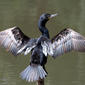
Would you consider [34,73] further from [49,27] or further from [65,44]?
[49,27]

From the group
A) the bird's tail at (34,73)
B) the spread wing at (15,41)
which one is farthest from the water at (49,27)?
the bird's tail at (34,73)

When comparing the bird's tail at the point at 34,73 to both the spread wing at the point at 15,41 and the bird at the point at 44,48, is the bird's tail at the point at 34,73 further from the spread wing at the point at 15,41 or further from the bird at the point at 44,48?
the spread wing at the point at 15,41

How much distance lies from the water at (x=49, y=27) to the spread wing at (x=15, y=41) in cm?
165

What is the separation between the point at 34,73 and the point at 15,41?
742 mm

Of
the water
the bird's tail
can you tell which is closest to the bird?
the bird's tail

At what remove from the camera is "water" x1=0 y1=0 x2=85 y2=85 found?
26.5ft

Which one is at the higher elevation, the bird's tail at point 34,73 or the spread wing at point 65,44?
the spread wing at point 65,44

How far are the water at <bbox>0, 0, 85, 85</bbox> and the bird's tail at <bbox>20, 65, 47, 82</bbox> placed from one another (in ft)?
6.71

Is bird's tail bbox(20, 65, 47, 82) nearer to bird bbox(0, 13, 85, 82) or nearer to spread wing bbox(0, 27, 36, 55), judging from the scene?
bird bbox(0, 13, 85, 82)

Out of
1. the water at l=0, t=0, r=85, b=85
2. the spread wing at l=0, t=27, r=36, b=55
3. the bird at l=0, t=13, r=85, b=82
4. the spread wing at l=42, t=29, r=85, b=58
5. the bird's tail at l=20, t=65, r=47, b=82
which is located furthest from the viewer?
the water at l=0, t=0, r=85, b=85

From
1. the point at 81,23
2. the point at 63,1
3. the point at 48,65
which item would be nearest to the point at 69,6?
the point at 63,1

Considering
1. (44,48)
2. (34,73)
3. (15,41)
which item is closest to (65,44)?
(44,48)

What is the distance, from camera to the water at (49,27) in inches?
318

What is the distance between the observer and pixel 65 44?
237 inches
